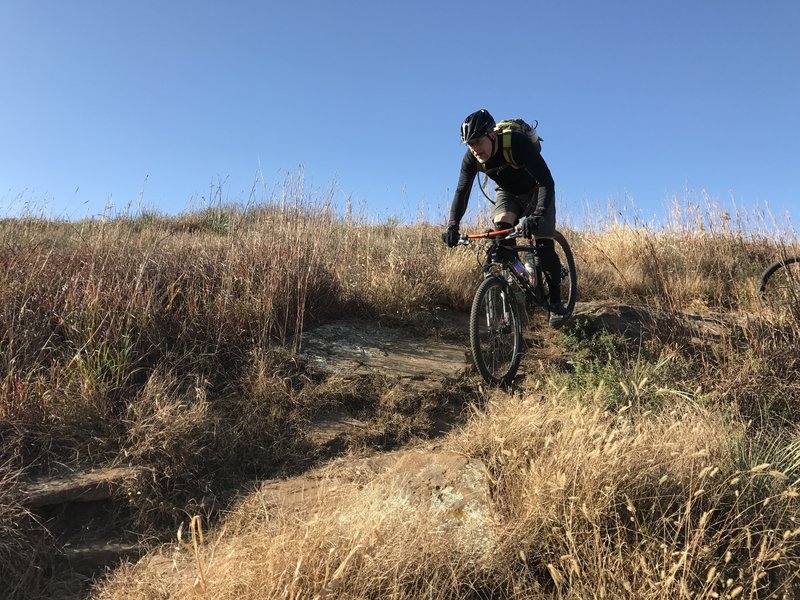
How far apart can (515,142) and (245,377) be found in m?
2.99

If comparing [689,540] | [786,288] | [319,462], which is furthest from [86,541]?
[786,288]

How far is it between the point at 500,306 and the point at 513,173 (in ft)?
4.33

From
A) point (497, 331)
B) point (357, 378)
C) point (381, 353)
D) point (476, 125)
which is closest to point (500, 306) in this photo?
point (497, 331)

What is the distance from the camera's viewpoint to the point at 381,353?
178 inches

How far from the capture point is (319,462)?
3.21 metres

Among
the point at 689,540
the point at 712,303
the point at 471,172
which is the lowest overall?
the point at 689,540

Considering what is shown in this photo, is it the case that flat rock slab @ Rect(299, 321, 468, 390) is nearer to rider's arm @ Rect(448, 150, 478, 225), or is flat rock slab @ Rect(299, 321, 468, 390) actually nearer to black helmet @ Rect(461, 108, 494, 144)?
rider's arm @ Rect(448, 150, 478, 225)

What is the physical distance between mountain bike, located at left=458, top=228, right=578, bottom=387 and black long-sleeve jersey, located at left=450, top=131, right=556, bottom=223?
0.40 meters

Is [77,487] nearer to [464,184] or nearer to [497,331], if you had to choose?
[497,331]

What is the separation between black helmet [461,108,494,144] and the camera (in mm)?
4305

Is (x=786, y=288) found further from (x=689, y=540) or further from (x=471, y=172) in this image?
(x=689, y=540)

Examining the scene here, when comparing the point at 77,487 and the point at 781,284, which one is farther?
the point at 781,284

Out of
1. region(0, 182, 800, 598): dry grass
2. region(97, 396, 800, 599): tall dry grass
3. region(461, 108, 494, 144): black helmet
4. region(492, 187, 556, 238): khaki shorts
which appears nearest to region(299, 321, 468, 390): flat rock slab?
region(0, 182, 800, 598): dry grass

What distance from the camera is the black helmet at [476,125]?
4305 millimetres
